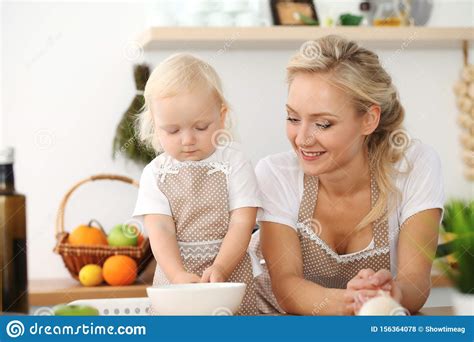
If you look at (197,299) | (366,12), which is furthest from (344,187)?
(366,12)

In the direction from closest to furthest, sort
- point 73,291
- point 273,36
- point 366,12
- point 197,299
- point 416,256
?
point 197,299 < point 416,256 < point 73,291 < point 273,36 < point 366,12

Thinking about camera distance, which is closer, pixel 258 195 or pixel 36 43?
pixel 258 195

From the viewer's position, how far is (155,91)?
107 centimetres

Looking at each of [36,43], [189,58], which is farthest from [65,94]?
[189,58]

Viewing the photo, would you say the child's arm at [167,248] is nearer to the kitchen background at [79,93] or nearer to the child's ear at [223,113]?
the child's ear at [223,113]

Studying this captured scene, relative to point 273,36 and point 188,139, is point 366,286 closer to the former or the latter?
point 188,139

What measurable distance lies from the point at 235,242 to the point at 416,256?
28 centimetres

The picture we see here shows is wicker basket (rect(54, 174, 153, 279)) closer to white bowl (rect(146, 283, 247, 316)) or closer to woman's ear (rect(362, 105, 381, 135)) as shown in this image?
woman's ear (rect(362, 105, 381, 135))

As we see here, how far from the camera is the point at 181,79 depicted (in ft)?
3.47

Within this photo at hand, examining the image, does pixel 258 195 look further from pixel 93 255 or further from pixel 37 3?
pixel 37 3

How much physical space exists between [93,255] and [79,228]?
0.09 m
